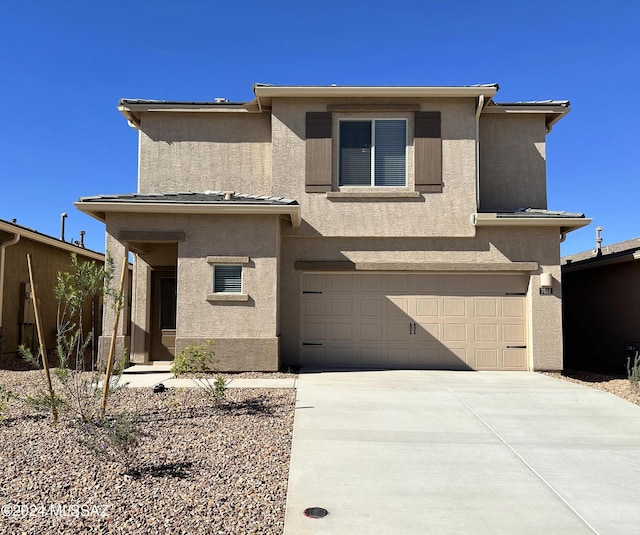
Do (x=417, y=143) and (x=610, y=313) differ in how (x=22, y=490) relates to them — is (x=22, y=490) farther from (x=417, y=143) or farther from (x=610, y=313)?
(x=610, y=313)

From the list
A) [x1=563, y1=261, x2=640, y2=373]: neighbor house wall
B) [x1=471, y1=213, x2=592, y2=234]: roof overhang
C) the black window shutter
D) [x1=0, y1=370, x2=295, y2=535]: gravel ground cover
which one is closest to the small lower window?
the black window shutter

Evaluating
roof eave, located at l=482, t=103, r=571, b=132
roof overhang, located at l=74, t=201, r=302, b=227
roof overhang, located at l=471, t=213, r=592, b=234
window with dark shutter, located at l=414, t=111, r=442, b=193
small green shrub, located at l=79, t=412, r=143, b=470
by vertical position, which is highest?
roof eave, located at l=482, t=103, r=571, b=132

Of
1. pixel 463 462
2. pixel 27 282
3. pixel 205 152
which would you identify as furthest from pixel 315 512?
pixel 27 282

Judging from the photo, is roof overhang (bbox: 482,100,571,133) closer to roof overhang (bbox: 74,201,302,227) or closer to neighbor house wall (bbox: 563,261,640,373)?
neighbor house wall (bbox: 563,261,640,373)

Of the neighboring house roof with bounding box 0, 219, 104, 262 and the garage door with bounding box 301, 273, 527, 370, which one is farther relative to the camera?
the neighboring house roof with bounding box 0, 219, 104, 262

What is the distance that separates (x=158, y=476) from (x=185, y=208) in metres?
6.80

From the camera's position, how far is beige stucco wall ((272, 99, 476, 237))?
1168 cm

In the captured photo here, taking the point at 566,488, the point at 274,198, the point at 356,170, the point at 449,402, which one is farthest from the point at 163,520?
the point at 356,170

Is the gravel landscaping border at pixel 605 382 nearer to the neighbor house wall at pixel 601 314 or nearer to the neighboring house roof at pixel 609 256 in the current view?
the neighbor house wall at pixel 601 314

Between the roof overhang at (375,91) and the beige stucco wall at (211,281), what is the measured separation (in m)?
3.12

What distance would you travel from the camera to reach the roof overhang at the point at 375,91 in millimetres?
11516

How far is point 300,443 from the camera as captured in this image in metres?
5.66

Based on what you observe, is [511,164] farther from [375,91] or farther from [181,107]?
[181,107]

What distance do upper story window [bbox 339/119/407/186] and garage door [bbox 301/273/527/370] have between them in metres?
2.22
